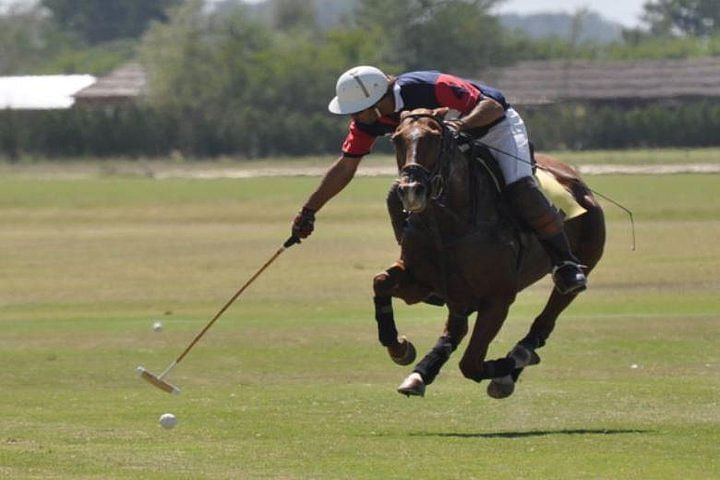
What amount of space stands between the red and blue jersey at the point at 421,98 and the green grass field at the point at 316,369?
2318 millimetres

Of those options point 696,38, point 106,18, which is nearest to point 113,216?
point 696,38

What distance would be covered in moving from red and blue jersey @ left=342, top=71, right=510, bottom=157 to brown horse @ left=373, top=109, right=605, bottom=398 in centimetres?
39

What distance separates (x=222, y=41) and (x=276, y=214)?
102 feet

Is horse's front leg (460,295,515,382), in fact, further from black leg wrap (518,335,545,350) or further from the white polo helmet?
the white polo helmet

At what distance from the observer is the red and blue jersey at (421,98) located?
1455cm

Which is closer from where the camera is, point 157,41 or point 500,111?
point 500,111

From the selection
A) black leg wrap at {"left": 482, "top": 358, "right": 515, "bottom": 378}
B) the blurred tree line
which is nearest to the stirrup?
black leg wrap at {"left": 482, "top": 358, "right": 515, "bottom": 378}

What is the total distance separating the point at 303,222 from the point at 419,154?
77.5 inches

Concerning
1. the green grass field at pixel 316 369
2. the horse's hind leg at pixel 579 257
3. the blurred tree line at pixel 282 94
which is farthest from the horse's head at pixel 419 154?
the blurred tree line at pixel 282 94

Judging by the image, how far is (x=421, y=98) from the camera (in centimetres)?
1456

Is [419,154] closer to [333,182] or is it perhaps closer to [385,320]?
[385,320]

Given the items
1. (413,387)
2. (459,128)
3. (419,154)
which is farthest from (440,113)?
(413,387)

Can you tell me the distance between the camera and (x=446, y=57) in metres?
73.7

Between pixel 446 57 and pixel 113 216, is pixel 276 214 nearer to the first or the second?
pixel 113 216
